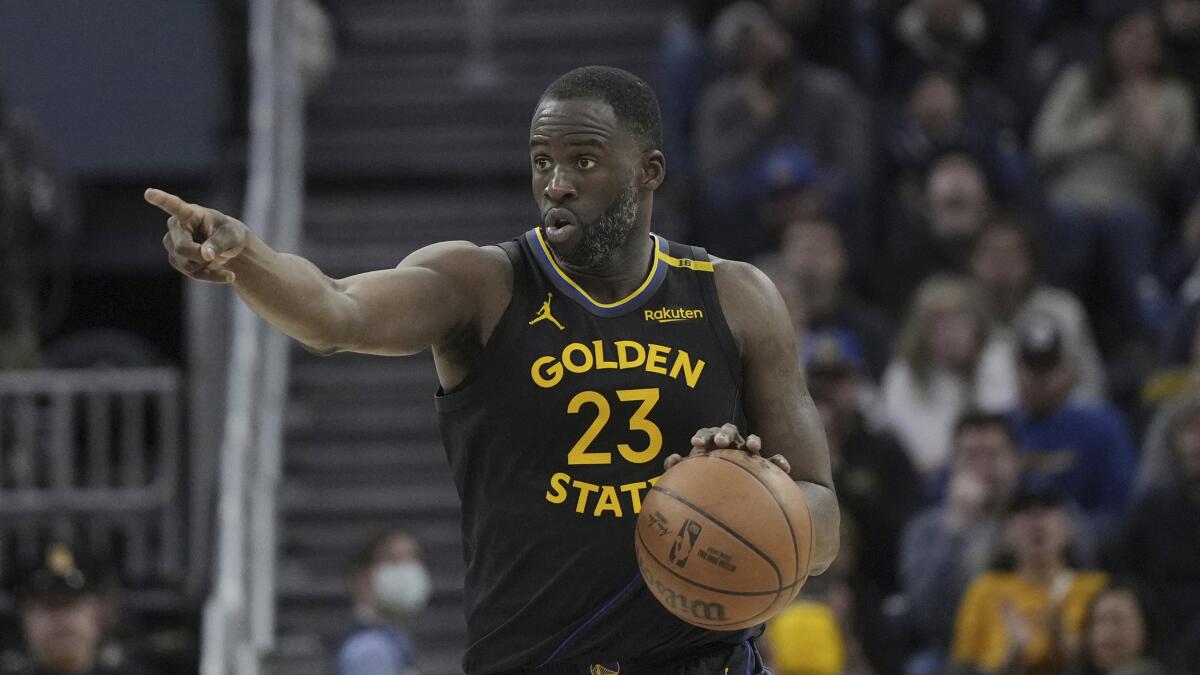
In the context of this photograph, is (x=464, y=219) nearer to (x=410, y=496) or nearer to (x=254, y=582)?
(x=410, y=496)

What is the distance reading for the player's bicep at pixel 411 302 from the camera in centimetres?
435

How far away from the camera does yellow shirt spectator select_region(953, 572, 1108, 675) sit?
862cm

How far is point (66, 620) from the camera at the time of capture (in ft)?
29.6

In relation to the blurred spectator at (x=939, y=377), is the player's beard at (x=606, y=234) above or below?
above

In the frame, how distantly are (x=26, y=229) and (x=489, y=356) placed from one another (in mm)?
9339

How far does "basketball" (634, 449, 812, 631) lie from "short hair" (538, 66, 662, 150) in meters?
0.82

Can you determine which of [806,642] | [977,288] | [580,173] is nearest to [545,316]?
[580,173]

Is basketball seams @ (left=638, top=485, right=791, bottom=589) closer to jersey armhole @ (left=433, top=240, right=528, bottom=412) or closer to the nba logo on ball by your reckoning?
the nba logo on ball

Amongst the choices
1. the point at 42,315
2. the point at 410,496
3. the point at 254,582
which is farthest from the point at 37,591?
the point at 42,315

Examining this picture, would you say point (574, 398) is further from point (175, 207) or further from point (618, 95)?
point (175, 207)

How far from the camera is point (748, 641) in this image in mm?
4961

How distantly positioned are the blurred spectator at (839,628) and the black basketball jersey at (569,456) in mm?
3975

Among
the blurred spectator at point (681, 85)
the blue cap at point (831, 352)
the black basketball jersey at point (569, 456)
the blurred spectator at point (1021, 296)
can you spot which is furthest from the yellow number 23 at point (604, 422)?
the blurred spectator at point (681, 85)

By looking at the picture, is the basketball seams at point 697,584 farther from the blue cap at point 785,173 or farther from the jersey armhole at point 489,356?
the blue cap at point 785,173
